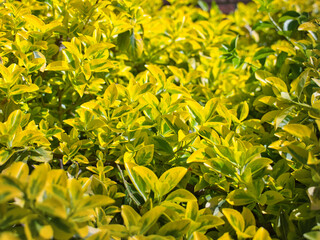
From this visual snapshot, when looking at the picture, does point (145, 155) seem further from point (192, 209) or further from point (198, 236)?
point (198, 236)

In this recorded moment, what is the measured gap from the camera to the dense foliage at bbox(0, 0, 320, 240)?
0.86m

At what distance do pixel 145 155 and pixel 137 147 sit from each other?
0.05 meters

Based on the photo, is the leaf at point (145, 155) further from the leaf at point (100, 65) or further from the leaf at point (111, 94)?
the leaf at point (100, 65)

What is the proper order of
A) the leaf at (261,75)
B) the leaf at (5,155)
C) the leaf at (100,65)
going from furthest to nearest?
1. the leaf at (261,75)
2. the leaf at (100,65)
3. the leaf at (5,155)

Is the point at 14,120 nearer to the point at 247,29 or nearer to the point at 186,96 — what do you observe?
the point at 186,96

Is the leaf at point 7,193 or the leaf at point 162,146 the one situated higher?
the leaf at point 7,193

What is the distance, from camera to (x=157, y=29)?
Answer: 2.08 meters

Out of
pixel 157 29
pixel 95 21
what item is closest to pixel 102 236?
pixel 95 21

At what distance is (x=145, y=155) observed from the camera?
47.0 inches

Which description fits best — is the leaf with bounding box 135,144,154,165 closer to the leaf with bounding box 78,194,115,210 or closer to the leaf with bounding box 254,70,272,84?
the leaf with bounding box 78,194,115,210

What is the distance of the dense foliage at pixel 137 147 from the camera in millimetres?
862

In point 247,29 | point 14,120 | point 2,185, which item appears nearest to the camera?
point 2,185

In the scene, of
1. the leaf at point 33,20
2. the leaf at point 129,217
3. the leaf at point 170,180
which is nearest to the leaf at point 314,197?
the leaf at point 170,180

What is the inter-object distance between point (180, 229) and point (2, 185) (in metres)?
0.49
